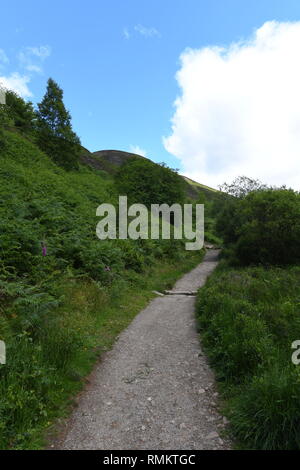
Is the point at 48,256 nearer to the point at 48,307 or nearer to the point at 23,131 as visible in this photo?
the point at 48,307

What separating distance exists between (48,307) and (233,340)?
422 cm

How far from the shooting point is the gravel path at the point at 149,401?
3.68 m

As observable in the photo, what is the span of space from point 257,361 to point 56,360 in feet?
12.0

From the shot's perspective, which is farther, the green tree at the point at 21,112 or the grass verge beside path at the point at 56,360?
the green tree at the point at 21,112

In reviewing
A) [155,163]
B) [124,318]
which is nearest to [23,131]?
[155,163]

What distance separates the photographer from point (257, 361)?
4.84 metres

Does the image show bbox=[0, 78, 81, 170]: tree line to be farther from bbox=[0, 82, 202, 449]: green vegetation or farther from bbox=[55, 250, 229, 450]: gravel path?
bbox=[55, 250, 229, 450]: gravel path

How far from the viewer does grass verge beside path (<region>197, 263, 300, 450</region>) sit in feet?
11.2

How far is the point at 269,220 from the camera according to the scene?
1573cm
